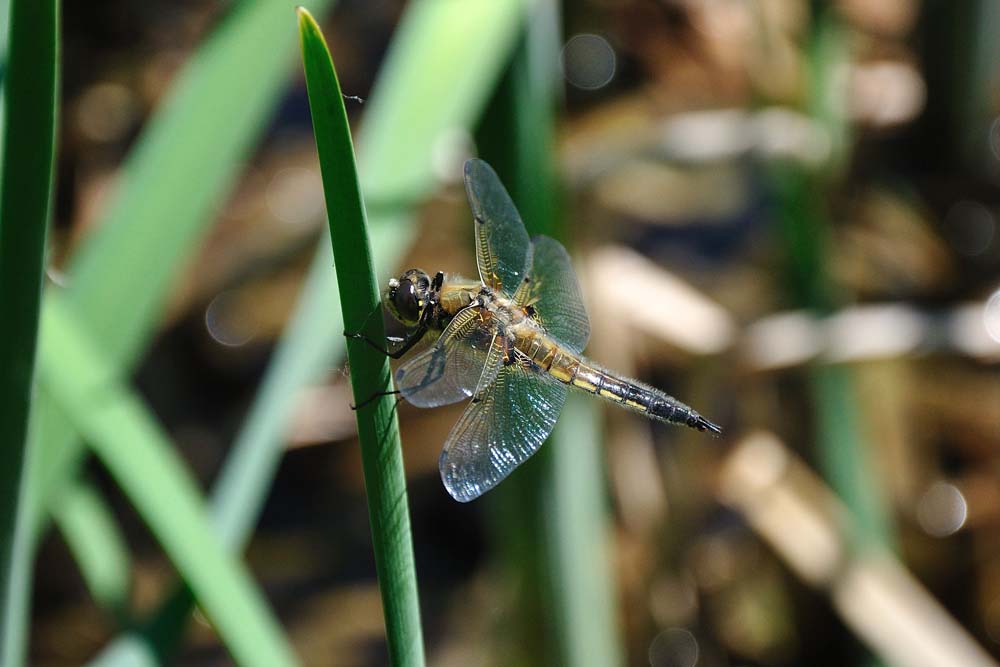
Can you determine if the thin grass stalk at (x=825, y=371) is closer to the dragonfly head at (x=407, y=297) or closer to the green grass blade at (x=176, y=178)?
the dragonfly head at (x=407, y=297)

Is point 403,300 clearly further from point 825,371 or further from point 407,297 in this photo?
point 825,371

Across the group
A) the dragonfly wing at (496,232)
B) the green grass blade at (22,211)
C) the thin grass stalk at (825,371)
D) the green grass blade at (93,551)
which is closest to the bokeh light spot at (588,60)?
the thin grass stalk at (825,371)

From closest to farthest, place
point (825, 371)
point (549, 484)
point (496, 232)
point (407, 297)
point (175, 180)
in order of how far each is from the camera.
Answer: point (175, 180) < point (407, 297) < point (496, 232) < point (549, 484) < point (825, 371)

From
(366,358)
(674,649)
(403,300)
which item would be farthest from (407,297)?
(674,649)

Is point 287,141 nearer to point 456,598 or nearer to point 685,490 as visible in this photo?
point 456,598

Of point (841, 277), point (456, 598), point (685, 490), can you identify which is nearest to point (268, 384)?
point (685, 490)

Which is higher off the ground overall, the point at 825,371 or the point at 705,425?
the point at 705,425

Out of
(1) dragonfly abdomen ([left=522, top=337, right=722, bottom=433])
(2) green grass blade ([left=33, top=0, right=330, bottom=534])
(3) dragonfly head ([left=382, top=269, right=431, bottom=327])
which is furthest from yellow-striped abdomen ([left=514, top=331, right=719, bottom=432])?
(2) green grass blade ([left=33, top=0, right=330, bottom=534])

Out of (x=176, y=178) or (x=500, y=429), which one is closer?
(x=176, y=178)
